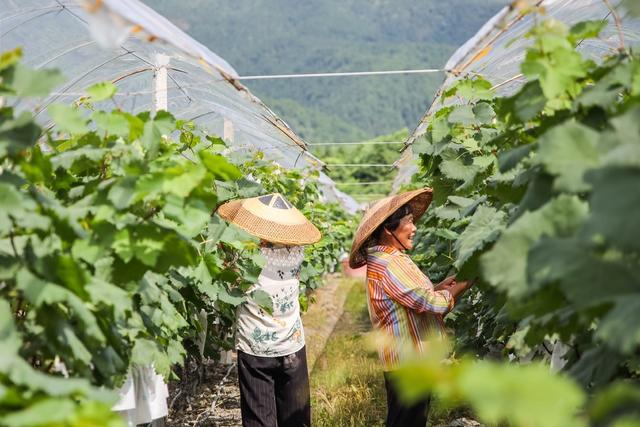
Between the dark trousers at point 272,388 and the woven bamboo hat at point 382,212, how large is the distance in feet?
2.44

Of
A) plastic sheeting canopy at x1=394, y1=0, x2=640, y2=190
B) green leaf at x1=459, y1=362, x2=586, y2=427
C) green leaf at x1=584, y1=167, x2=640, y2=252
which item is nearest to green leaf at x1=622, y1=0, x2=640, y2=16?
green leaf at x1=584, y1=167, x2=640, y2=252

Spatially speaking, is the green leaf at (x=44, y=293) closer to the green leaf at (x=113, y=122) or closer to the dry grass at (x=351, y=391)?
the green leaf at (x=113, y=122)

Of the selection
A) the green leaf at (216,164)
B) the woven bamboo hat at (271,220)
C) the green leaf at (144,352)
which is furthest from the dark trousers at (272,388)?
the green leaf at (216,164)

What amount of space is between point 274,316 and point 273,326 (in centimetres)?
6

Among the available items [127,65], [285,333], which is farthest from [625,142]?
[127,65]

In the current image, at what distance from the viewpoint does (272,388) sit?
4.46 metres

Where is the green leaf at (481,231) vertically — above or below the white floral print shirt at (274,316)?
above

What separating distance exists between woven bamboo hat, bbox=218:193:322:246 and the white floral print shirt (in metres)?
0.11

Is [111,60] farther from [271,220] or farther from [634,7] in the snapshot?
[634,7]

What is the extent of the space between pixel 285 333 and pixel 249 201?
78 cm

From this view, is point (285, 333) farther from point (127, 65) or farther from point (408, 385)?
point (408, 385)

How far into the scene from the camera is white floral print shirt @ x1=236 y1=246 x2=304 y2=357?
436cm

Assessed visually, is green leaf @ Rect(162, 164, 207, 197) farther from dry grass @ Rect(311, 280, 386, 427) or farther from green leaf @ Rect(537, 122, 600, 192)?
dry grass @ Rect(311, 280, 386, 427)

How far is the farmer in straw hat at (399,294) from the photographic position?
12.0ft
